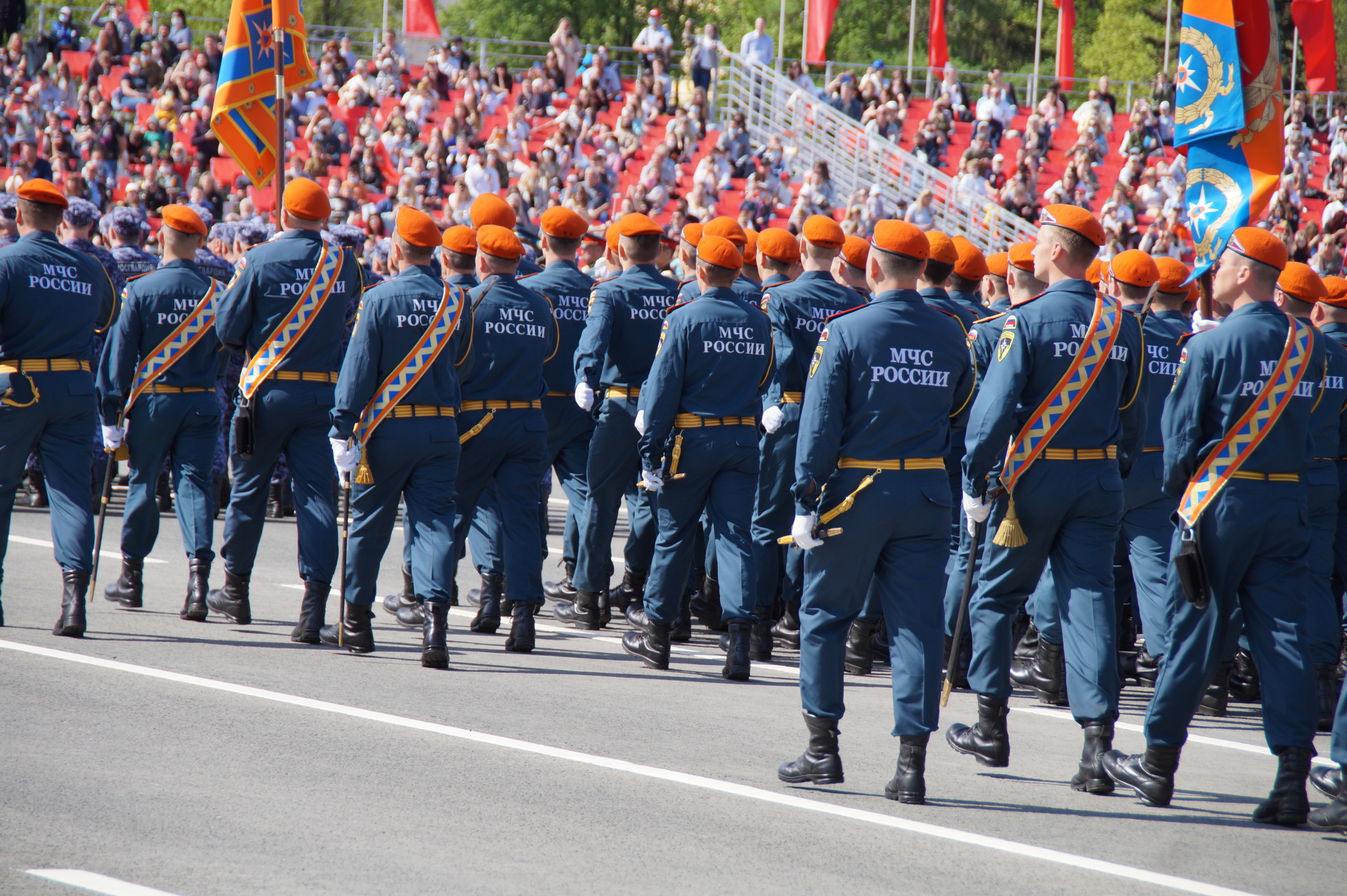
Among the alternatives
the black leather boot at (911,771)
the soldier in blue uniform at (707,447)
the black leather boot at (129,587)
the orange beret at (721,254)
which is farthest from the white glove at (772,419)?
the black leather boot at (129,587)

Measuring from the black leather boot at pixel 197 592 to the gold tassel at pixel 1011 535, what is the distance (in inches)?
188

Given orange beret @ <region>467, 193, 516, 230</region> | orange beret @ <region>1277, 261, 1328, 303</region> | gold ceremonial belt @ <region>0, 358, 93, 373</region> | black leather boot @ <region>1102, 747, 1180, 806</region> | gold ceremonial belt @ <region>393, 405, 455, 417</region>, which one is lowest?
black leather boot @ <region>1102, 747, 1180, 806</region>

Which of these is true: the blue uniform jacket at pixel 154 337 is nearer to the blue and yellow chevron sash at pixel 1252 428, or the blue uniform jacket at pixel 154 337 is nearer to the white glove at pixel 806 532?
the white glove at pixel 806 532

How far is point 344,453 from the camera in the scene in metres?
7.87

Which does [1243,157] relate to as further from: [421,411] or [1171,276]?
[421,411]

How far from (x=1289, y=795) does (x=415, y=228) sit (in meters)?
4.90

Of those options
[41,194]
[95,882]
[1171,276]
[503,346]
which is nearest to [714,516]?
[503,346]

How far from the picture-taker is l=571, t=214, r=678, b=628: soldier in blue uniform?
941cm

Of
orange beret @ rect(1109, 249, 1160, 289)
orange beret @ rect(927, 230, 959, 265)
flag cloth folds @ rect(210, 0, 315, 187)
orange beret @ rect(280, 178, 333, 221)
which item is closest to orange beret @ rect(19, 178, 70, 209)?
orange beret @ rect(280, 178, 333, 221)

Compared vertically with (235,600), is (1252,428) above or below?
above

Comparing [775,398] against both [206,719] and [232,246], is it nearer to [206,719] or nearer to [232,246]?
[206,719]

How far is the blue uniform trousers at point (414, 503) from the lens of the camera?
8000 mm

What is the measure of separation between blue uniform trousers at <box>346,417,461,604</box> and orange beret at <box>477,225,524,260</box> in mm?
1118

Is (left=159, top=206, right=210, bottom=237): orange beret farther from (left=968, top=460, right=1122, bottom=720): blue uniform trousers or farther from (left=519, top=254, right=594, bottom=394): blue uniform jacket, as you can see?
(left=968, top=460, right=1122, bottom=720): blue uniform trousers
